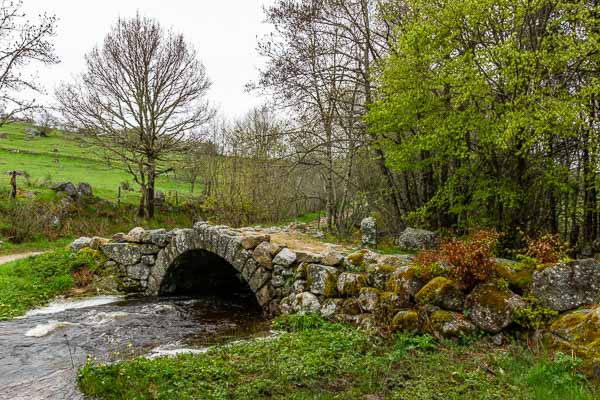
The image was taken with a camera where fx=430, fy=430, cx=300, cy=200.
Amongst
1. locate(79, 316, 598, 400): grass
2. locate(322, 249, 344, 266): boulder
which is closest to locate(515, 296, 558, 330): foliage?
locate(79, 316, 598, 400): grass

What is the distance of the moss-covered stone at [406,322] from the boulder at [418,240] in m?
4.75

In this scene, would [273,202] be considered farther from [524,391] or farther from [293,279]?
[524,391]

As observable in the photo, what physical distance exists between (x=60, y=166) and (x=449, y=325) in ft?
111

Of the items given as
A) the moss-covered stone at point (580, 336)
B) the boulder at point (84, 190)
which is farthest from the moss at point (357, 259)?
the boulder at point (84, 190)

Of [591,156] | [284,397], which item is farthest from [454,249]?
[591,156]

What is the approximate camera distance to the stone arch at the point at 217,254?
30.8 feet

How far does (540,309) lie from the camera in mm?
5551

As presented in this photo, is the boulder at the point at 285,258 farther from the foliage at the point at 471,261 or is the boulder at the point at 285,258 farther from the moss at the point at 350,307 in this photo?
the foliage at the point at 471,261

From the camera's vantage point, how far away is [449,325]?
5.95 metres

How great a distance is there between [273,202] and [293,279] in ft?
46.6

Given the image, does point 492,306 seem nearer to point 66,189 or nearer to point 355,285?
point 355,285

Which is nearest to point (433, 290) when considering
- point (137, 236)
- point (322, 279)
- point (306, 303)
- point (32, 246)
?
point (322, 279)

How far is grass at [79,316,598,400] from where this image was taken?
14.8 feet

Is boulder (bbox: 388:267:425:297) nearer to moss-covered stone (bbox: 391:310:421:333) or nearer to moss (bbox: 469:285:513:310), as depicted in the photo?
moss-covered stone (bbox: 391:310:421:333)
